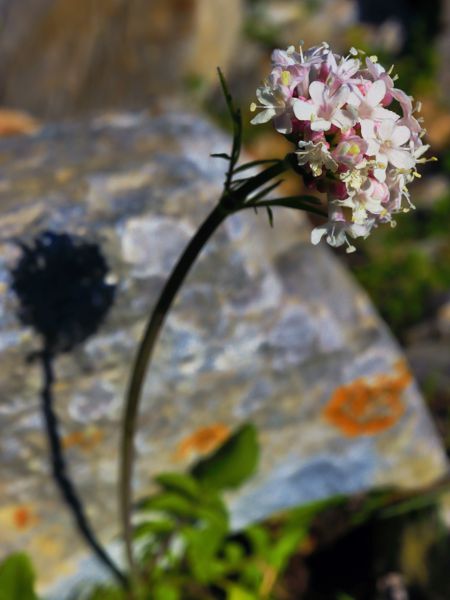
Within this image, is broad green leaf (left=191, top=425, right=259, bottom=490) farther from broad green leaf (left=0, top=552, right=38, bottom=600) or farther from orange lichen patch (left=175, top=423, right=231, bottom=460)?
broad green leaf (left=0, top=552, right=38, bottom=600)

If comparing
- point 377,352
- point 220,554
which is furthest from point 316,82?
point 220,554

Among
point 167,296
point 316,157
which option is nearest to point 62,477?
point 167,296

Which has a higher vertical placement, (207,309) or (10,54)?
(10,54)

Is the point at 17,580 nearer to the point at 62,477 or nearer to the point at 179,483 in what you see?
the point at 62,477

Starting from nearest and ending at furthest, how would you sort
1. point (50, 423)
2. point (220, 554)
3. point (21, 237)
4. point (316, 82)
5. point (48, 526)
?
point (316, 82) < point (21, 237) < point (50, 423) < point (48, 526) < point (220, 554)

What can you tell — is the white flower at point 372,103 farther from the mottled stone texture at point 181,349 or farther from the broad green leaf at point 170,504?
the broad green leaf at point 170,504

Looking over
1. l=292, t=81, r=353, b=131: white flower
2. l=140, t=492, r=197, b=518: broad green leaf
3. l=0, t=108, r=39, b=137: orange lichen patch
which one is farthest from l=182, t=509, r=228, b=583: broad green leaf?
l=0, t=108, r=39, b=137: orange lichen patch

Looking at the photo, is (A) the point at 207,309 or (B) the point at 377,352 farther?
(B) the point at 377,352

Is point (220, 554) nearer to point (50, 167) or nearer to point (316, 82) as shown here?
point (50, 167)
